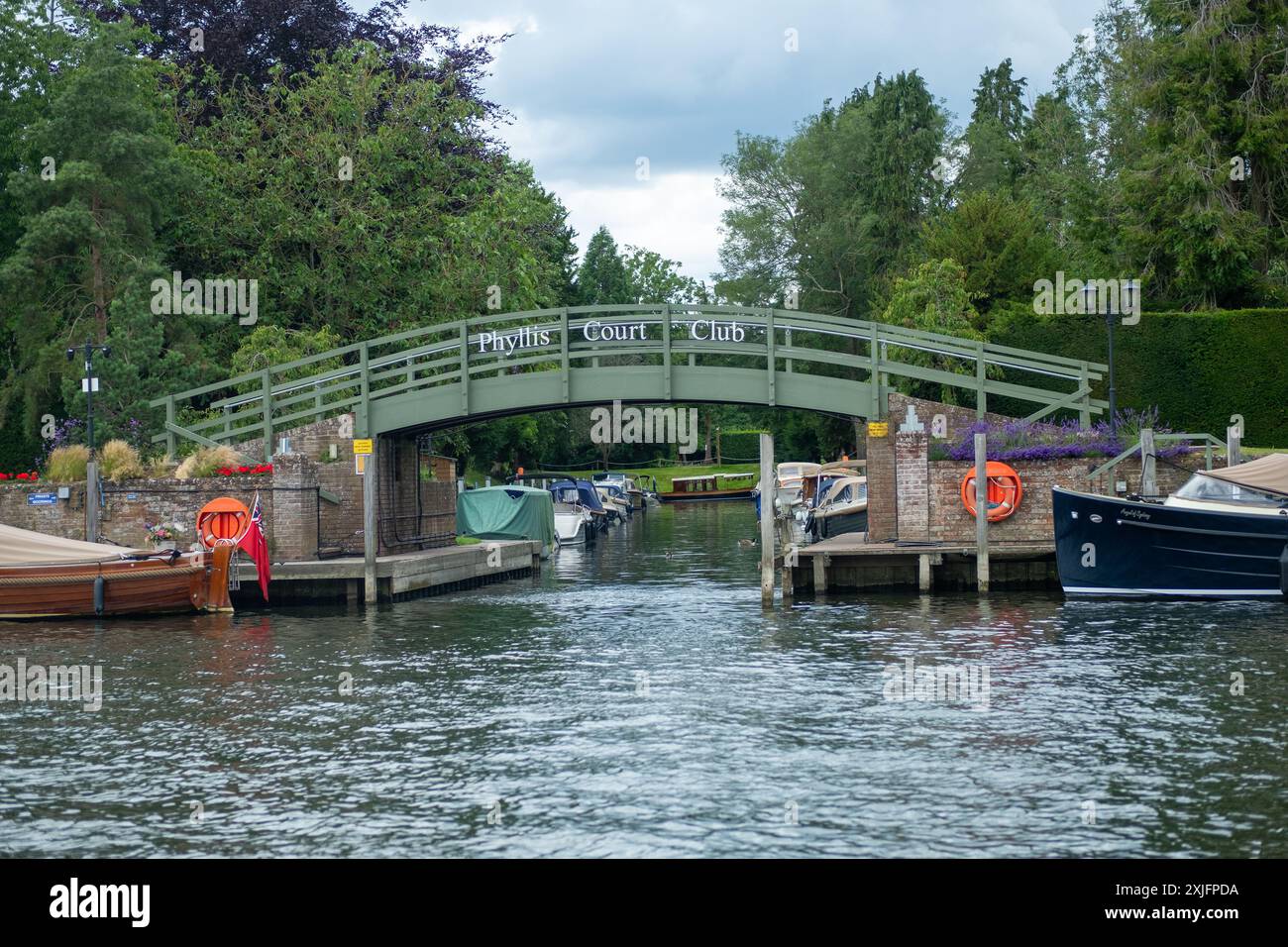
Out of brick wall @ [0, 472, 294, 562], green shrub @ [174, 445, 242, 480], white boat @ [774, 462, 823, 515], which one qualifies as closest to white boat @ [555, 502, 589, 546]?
white boat @ [774, 462, 823, 515]

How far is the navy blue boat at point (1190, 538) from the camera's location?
82.0 ft

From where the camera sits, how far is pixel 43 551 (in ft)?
86.0

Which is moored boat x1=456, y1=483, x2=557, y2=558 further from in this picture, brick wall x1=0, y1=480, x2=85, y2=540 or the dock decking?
the dock decking

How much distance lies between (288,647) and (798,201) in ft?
169

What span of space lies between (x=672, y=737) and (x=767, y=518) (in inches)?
420

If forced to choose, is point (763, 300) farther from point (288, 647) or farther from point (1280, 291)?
point (288, 647)

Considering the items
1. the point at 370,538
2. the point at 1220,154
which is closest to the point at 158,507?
the point at 370,538

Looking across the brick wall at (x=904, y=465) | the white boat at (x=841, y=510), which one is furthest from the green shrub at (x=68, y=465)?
the white boat at (x=841, y=510)

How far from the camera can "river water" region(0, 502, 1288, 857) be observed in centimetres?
1130

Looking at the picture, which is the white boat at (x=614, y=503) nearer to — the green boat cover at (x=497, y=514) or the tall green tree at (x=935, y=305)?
the tall green tree at (x=935, y=305)

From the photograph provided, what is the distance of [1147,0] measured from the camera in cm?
3997

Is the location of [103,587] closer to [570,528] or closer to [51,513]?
[51,513]

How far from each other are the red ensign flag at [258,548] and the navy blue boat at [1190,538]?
15106 mm

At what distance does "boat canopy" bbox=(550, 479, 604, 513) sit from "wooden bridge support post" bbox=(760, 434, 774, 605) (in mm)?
29274
